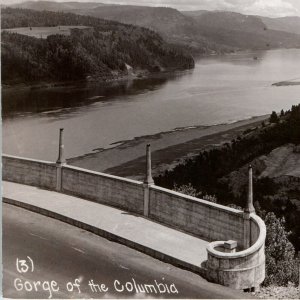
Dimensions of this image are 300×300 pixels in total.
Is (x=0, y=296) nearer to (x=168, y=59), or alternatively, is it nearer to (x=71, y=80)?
(x=71, y=80)

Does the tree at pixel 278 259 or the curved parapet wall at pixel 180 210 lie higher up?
the curved parapet wall at pixel 180 210

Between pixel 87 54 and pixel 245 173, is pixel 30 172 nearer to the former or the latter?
pixel 245 173

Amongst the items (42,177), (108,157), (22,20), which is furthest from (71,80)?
(42,177)

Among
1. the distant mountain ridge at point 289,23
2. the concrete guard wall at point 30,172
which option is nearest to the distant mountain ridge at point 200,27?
the distant mountain ridge at point 289,23

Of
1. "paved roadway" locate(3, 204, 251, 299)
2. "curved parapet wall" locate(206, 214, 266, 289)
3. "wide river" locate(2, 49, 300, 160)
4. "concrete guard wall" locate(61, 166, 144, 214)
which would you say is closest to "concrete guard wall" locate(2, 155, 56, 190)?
"concrete guard wall" locate(61, 166, 144, 214)

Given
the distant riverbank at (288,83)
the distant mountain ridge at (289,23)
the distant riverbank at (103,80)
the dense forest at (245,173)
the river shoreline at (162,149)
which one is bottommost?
the river shoreline at (162,149)

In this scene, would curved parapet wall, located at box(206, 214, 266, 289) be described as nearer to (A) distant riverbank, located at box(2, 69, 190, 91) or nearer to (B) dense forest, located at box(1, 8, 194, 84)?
(B) dense forest, located at box(1, 8, 194, 84)

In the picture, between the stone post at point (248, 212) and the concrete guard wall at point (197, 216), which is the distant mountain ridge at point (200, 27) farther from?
the stone post at point (248, 212)

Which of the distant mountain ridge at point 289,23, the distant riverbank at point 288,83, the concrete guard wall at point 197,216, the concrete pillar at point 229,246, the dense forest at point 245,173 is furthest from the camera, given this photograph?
the distant riverbank at point 288,83
